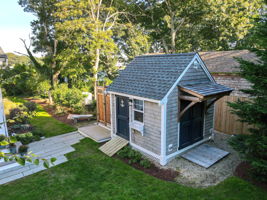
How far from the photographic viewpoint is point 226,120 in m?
9.24

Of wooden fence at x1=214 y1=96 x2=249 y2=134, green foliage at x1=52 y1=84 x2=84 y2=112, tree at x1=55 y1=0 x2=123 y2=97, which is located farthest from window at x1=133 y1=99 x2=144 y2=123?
tree at x1=55 y1=0 x2=123 y2=97

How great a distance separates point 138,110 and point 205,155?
304cm

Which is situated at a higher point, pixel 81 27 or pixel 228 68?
Answer: pixel 81 27

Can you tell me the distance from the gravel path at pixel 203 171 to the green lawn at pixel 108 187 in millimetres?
294

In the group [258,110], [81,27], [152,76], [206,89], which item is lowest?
[258,110]

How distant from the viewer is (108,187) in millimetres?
5348

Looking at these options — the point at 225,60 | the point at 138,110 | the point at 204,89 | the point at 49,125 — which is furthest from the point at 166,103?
the point at 49,125

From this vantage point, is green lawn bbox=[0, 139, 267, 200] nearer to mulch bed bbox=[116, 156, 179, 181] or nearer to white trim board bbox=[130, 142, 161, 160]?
mulch bed bbox=[116, 156, 179, 181]

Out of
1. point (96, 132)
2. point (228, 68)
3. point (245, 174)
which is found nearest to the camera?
point (245, 174)

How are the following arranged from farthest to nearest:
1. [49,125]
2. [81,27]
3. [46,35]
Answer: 1. [46,35]
2. [81,27]
3. [49,125]

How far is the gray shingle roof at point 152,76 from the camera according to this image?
6336 mm

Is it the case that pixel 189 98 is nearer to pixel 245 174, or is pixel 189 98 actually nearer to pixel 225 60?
pixel 245 174

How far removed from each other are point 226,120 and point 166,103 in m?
4.86

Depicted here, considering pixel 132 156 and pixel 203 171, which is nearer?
pixel 203 171
